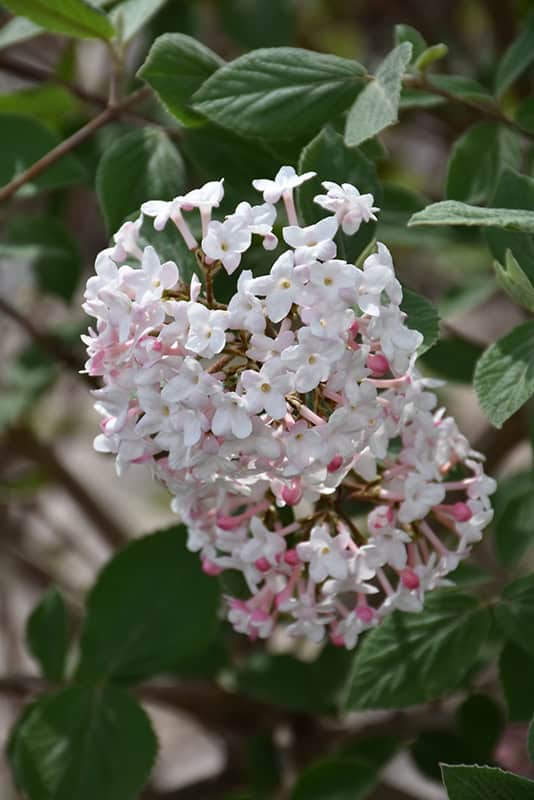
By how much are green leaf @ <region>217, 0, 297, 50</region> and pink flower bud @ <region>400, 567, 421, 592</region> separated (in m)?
0.91

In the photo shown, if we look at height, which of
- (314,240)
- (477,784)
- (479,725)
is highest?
(314,240)

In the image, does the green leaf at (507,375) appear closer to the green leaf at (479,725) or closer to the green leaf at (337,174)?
the green leaf at (337,174)

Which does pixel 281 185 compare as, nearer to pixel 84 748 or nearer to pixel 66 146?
pixel 66 146

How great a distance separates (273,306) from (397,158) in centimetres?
143

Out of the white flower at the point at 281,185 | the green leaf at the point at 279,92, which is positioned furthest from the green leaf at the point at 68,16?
the white flower at the point at 281,185

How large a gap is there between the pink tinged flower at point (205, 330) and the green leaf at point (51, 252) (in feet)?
1.62

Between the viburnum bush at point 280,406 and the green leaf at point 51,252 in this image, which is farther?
the green leaf at point 51,252

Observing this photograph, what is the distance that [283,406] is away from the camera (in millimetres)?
585

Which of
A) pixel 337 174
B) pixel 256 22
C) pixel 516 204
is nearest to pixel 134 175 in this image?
pixel 337 174

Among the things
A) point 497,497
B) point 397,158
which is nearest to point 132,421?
point 497,497

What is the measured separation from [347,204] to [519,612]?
328mm

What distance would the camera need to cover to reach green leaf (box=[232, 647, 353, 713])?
1095 mm

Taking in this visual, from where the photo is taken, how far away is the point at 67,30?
31.6 inches

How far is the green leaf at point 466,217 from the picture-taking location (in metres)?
Result: 0.57
